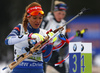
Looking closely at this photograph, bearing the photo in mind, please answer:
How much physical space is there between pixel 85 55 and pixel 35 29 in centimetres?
164

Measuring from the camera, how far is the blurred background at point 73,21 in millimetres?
11398

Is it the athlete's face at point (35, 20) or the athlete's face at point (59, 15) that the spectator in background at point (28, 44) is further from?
the athlete's face at point (59, 15)

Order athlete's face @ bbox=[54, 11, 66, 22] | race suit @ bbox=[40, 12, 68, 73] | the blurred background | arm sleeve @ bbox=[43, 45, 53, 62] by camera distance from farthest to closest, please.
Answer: the blurred background
athlete's face @ bbox=[54, 11, 66, 22]
race suit @ bbox=[40, 12, 68, 73]
arm sleeve @ bbox=[43, 45, 53, 62]

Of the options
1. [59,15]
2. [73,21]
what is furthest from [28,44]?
[73,21]

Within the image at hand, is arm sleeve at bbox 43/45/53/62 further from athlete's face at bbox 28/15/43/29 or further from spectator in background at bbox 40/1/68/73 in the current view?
spectator in background at bbox 40/1/68/73

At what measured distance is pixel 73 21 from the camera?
11.9 meters

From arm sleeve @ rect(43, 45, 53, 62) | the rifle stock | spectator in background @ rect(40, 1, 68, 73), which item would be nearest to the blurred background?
spectator in background @ rect(40, 1, 68, 73)

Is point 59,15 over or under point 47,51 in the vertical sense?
over

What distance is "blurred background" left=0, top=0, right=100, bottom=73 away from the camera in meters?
11.4

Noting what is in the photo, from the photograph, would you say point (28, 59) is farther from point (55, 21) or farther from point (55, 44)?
point (55, 21)

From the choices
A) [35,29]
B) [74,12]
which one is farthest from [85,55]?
[74,12]

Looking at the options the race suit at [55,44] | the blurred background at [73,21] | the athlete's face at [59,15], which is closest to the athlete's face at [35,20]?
the race suit at [55,44]

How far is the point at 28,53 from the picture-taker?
15.4 feet

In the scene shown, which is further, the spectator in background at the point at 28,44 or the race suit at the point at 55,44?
the race suit at the point at 55,44
